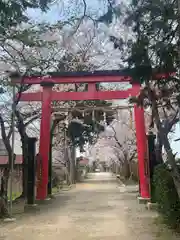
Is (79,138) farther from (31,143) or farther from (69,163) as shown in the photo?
(31,143)

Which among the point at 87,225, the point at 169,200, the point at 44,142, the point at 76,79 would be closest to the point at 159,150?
the point at 76,79

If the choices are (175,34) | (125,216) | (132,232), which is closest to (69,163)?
(125,216)

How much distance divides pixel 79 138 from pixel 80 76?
37.9ft

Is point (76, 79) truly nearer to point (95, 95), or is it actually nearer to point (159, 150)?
point (95, 95)

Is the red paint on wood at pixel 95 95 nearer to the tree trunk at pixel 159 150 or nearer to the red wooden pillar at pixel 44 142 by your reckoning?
the red wooden pillar at pixel 44 142

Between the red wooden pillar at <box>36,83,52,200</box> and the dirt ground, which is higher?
the red wooden pillar at <box>36,83,52,200</box>

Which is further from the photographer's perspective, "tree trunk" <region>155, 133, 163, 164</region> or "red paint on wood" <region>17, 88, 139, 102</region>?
"red paint on wood" <region>17, 88, 139, 102</region>

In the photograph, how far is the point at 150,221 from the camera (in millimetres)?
7422

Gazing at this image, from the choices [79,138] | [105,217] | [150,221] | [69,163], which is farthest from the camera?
[69,163]

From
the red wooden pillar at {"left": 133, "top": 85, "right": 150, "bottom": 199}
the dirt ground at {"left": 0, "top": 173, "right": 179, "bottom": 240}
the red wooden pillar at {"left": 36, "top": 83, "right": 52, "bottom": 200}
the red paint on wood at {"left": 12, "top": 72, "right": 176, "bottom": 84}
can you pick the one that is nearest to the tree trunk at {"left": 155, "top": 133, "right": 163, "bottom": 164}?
the red wooden pillar at {"left": 133, "top": 85, "right": 150, "bottom": 199}

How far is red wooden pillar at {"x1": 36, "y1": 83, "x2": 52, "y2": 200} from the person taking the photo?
1116 centimetres

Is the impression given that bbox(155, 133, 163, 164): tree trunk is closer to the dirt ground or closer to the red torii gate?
the red torii gate

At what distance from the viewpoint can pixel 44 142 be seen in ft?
Result: 37.7

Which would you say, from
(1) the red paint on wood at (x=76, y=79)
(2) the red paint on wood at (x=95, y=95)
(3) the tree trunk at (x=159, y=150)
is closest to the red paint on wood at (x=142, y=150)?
(3) the tree trunk at (x=159, y=150)
